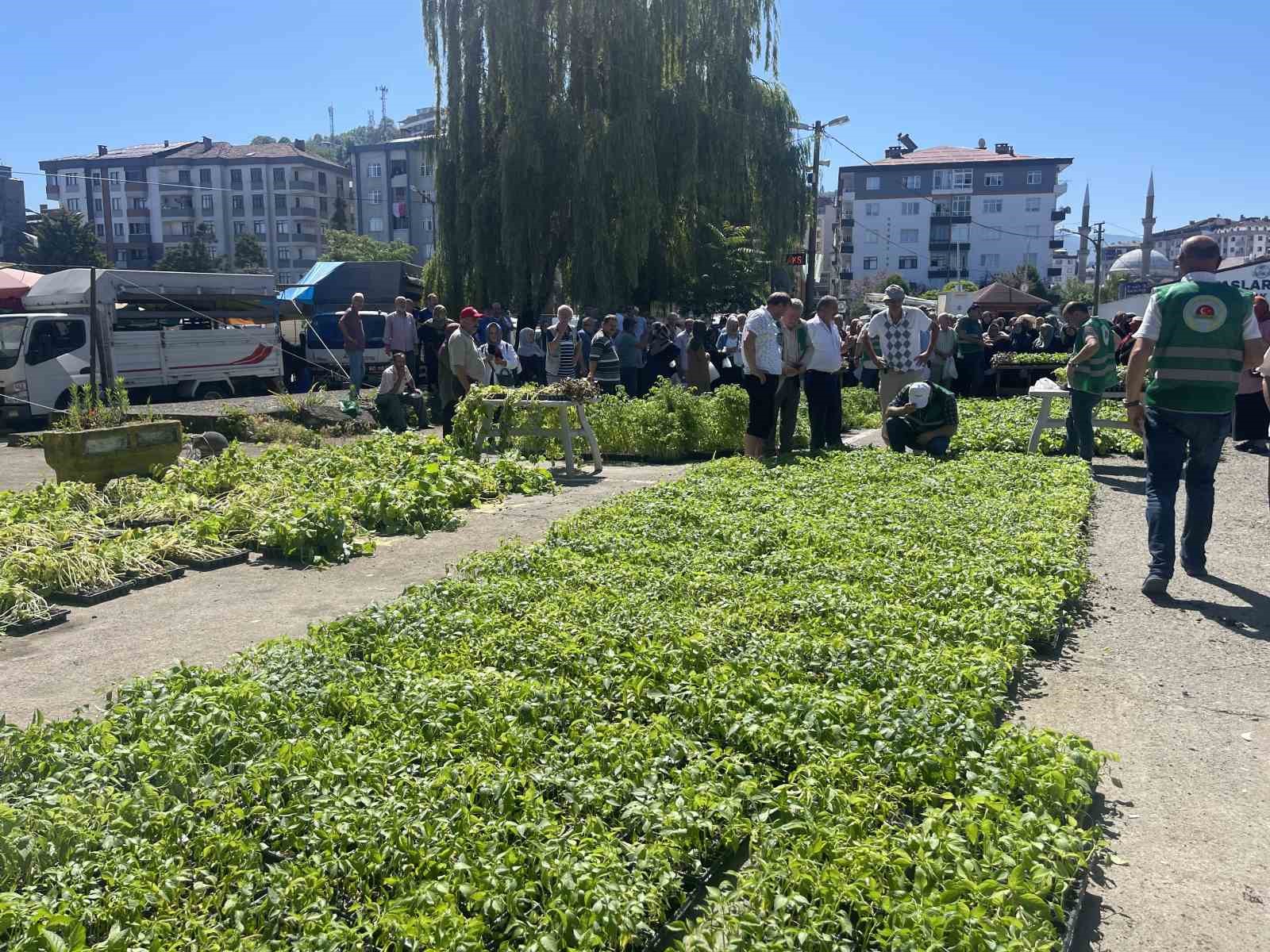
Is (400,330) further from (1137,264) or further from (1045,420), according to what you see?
(1137,264)

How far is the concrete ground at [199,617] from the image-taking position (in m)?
5.03

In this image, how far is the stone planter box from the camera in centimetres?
934

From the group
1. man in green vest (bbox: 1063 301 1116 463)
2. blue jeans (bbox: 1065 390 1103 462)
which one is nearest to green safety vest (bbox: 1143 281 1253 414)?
man in green vest (bbox: 1063 301 1116 463)

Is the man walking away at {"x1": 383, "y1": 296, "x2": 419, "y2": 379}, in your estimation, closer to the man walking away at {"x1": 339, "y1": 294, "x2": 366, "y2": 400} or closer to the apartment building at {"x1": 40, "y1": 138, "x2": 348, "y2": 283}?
the man walking away at {"x1": 339, "y1": 294, "x2": 366, "y2": 400}

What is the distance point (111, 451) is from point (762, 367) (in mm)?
6411

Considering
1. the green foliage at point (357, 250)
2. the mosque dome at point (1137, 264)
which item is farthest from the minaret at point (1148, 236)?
the green foliage at point (357, 250)

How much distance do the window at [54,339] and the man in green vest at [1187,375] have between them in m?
18.1

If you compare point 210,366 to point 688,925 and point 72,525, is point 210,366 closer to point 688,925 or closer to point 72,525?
point 72,525

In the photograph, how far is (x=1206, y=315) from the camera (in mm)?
6613

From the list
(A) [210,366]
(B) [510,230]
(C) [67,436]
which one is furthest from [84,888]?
(B) [510,230]

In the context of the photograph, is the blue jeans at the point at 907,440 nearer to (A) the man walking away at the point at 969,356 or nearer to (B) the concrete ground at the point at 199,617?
(B) the concrete ground at the point at 199,617

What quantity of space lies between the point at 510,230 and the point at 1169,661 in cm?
2406

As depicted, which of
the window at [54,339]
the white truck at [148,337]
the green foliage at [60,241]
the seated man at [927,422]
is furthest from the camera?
the green foliage at [60,241]

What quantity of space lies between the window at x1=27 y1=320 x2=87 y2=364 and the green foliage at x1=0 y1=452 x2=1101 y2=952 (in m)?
16.2
